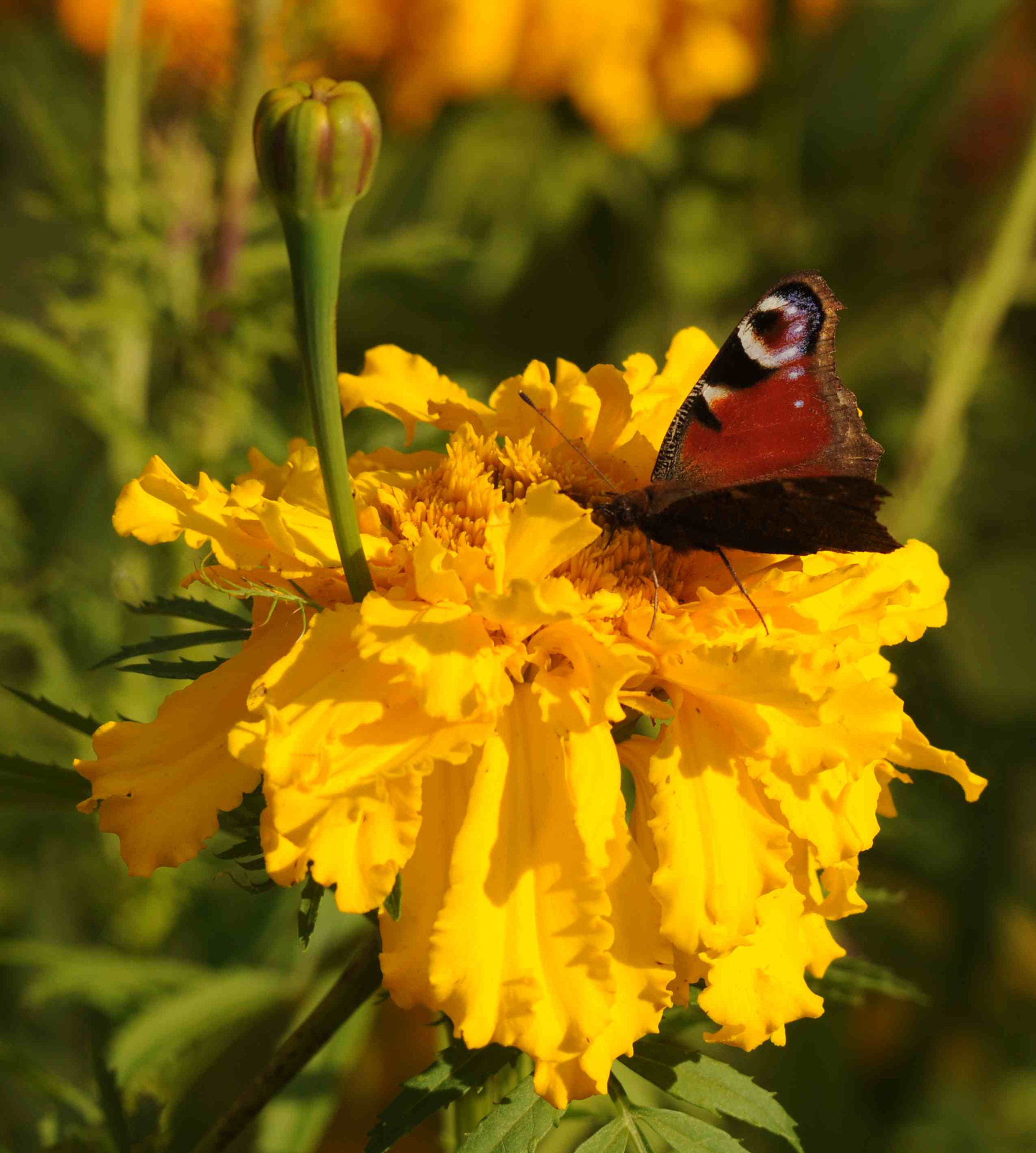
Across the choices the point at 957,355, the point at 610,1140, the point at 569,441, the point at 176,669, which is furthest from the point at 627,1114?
the point at 957,355

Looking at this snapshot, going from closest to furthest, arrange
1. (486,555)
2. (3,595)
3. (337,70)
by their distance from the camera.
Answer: (486,555), (3,595), (337,70)

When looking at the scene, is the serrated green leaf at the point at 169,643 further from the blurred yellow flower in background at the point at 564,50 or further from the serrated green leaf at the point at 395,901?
the blurred yellow flower in background at the point at 564,50

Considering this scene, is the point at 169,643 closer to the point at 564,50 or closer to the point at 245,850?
the point at 245,850

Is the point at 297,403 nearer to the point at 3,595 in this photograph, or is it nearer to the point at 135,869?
the point at 3,595

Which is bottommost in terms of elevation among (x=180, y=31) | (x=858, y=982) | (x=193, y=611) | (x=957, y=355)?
(x=858, y=982)

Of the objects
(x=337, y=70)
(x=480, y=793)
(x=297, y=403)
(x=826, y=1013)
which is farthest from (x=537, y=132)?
(x=480, y=793)

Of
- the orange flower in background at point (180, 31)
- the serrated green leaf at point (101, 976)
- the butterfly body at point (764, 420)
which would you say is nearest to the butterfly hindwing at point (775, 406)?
the butterfly body at point (764, 420)

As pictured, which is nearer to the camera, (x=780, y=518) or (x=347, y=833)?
(x=347, y=833)

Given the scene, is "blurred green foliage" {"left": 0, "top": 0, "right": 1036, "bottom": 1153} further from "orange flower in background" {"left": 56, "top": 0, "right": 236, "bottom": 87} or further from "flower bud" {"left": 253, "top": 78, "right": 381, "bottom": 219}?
"flower bud" {"left": 253, "top": 78, "right": 381, "bottom": 219}
